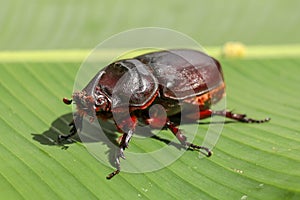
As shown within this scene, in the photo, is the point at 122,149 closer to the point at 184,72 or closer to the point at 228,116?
the point at 184,72

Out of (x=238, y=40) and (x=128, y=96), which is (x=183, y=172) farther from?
(x=238, y=40)

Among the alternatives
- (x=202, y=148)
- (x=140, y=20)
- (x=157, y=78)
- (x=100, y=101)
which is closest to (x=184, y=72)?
(x=157, y=78)

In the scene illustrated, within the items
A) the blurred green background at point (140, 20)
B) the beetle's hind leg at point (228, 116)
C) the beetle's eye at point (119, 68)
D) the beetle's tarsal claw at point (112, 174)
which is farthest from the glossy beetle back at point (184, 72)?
the blurred green background at point (140, 20)

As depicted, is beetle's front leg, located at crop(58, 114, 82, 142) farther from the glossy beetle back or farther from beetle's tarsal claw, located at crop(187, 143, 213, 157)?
beetle's tarsal claw, located at crop(187, 143, 213, 157)

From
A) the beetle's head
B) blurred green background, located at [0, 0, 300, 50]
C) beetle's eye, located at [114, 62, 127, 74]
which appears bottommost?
blurred green background, located at [0, 0, 300, 50]

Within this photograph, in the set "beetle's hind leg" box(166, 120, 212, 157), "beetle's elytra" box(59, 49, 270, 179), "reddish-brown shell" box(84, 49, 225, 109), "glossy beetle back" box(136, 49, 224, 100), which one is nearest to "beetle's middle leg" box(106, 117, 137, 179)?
"beetle's elytra" box(59, 49, 270, 179)

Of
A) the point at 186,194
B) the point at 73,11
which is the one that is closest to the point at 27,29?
the point at 73,11

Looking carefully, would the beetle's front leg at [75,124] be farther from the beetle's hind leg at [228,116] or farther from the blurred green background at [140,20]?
the blurred green background at [140,20]
